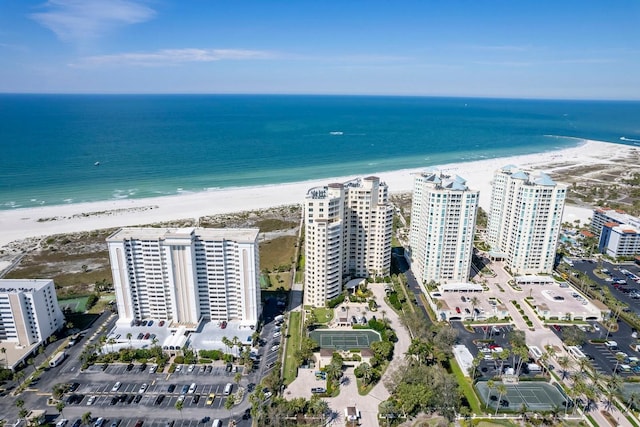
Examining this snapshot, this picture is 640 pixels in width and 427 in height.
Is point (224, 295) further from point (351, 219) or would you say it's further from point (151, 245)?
point (351, 219)

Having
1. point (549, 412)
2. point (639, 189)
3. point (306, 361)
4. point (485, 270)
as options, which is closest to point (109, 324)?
point (306, 361)

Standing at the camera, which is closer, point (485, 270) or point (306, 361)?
point (306, 361)

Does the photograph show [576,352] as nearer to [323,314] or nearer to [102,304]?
[323,314]

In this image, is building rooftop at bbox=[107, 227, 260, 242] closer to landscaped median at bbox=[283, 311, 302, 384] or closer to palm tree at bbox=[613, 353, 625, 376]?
landscaped median at bbox=[283, 311, 302, 384]

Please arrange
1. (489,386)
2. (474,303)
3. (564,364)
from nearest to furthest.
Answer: (489,386) → (564,364) → (474,303)

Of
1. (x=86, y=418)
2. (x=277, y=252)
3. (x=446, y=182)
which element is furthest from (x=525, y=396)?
(x=277, y=252)
